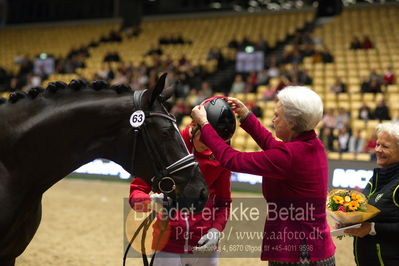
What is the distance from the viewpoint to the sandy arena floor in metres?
4.89

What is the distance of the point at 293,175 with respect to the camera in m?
2.14

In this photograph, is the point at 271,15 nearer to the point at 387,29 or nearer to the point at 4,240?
the point at 387,29

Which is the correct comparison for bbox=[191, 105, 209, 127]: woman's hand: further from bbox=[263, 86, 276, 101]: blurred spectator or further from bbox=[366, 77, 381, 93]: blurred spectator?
bbox=[366, 77, 381, 93]: blurred spectator

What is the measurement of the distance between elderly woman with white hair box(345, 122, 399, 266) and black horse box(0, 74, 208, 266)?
1.10 m

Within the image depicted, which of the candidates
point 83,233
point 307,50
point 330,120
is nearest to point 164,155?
point 83,233

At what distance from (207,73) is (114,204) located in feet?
25.7

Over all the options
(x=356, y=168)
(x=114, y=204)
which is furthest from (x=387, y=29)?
(x=114, y=204)

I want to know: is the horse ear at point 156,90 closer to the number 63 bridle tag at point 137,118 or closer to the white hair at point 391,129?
the number 63 bridle tag at point 137,118

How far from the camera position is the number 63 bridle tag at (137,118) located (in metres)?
2.09

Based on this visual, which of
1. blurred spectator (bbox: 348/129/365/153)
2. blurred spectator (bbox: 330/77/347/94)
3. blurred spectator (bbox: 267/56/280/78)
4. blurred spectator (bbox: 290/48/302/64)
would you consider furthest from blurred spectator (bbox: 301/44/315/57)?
blurred spectator (bbox: 348/129/365/153)

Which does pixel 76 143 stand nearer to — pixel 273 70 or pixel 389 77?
pixel 389 77

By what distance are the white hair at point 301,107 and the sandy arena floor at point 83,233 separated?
3062 millimetres

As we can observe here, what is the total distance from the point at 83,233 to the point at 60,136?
4079 mm

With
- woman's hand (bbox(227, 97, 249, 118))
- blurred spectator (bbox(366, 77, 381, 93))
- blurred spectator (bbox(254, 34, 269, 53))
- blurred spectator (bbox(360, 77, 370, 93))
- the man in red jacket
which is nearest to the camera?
the man in red jacket
